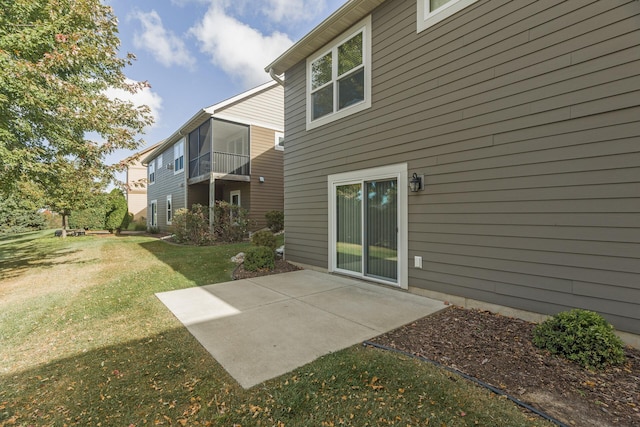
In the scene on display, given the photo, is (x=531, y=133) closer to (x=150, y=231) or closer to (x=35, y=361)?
(x=35, y=361)

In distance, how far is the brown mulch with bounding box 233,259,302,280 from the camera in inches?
241

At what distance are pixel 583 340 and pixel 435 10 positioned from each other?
4664 mm

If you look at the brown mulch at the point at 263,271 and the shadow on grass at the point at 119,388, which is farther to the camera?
the brown mulch at the point at 263,271

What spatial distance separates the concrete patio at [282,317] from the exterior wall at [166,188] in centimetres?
1170

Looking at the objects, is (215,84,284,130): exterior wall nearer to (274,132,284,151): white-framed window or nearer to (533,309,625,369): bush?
(274,132,284,151): white-framed window

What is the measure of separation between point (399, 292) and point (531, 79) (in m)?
3.47

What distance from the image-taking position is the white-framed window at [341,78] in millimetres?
5395

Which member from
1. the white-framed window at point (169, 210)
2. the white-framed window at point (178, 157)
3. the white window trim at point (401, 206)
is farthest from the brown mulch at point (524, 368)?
the white-framed window at point (169, 210)

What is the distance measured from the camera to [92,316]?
12.7 feet

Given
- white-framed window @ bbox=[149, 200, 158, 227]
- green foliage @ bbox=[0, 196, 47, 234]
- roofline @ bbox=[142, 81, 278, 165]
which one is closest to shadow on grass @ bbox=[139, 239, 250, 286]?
roofline @ bbox=[142, 81, 278, 165]

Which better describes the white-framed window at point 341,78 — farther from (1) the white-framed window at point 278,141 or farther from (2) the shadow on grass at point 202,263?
(1) the white-framed window at point 278,141

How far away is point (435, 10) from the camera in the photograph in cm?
432

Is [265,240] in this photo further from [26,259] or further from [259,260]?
[26,259]

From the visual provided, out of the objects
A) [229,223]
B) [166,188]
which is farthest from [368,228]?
[166,188]
